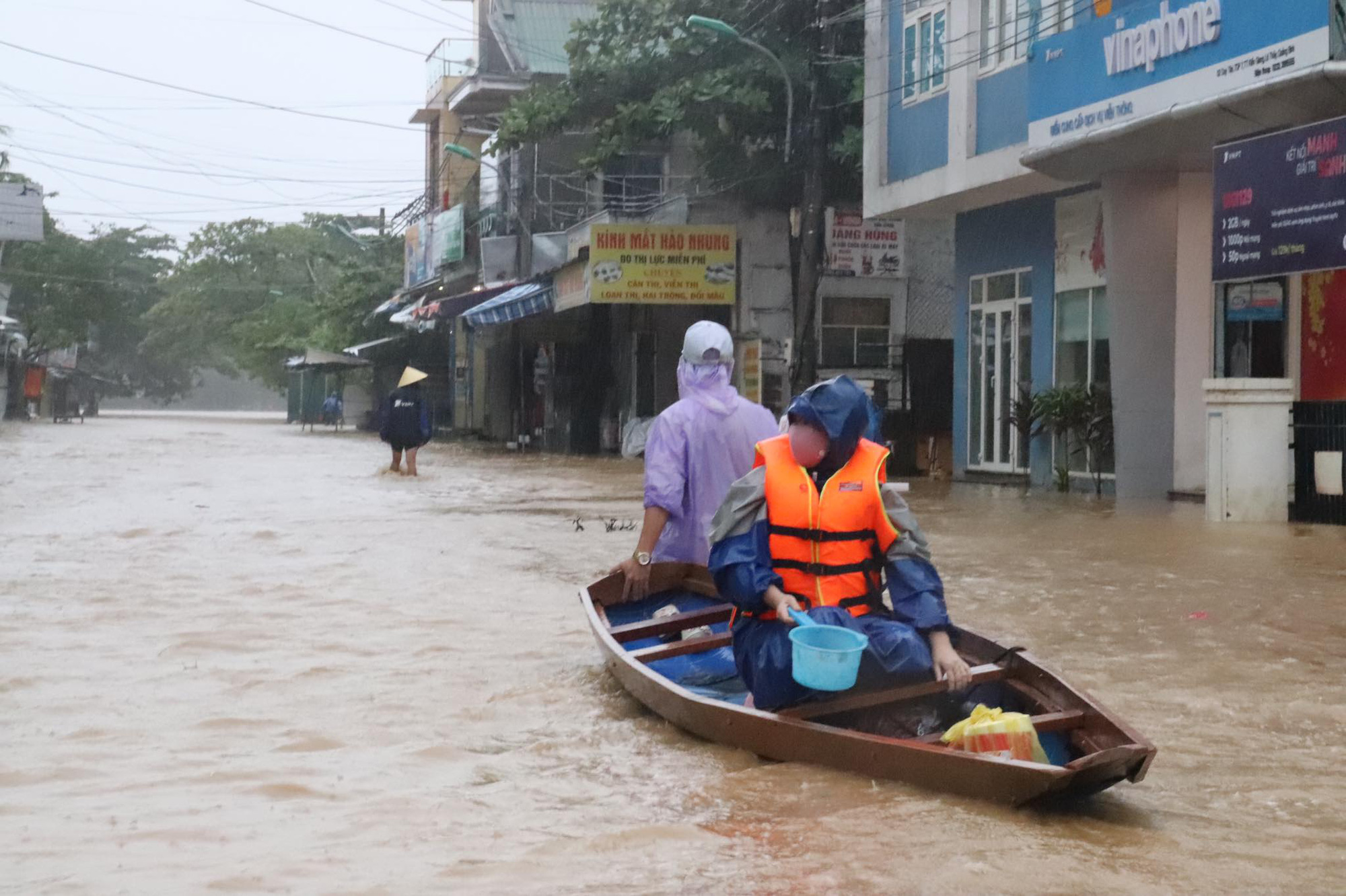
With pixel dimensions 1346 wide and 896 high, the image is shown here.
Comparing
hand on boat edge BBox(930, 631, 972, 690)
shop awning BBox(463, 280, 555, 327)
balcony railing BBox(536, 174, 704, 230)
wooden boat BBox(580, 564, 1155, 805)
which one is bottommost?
wooden boat BBox(580, 564, 1155, 805)

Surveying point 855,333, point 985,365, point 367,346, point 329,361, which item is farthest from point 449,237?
point 985,365

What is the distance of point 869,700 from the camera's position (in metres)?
5.86

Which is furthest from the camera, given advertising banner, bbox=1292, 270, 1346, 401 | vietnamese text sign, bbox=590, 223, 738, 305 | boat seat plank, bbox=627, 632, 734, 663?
vietnamese text sign, bbox=590, 223, 738, 305

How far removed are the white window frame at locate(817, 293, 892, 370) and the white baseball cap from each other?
21.8 meters

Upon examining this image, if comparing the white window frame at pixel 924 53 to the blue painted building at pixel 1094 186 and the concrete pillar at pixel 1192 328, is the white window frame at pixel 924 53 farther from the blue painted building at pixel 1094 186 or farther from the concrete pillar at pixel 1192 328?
the concrete pillar at pixel 1192 328

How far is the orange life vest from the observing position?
591 cm

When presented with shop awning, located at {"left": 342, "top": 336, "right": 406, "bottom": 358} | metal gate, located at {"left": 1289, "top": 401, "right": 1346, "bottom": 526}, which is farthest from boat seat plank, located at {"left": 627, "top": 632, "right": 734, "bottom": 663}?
shop awning, located at {"left": 342, "top": 336, "right": 406, "bottom": 358}

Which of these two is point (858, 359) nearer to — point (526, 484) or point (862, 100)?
point (862, 100)

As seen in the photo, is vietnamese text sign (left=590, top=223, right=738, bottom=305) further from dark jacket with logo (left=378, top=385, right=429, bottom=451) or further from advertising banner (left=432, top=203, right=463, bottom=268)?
advertising banner (left=432, top=203, right=463, bottom=268)

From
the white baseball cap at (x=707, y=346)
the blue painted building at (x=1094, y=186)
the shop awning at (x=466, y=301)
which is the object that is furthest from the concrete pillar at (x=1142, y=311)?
the shop awning at (x=466, y=301)

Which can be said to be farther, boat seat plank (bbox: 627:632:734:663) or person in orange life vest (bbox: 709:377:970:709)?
boat seat plank (bbox: 627:632:734:663)

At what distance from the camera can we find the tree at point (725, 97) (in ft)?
91.4

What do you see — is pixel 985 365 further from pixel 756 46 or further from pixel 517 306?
pixel 517 306

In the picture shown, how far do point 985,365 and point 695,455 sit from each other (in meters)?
17.3
